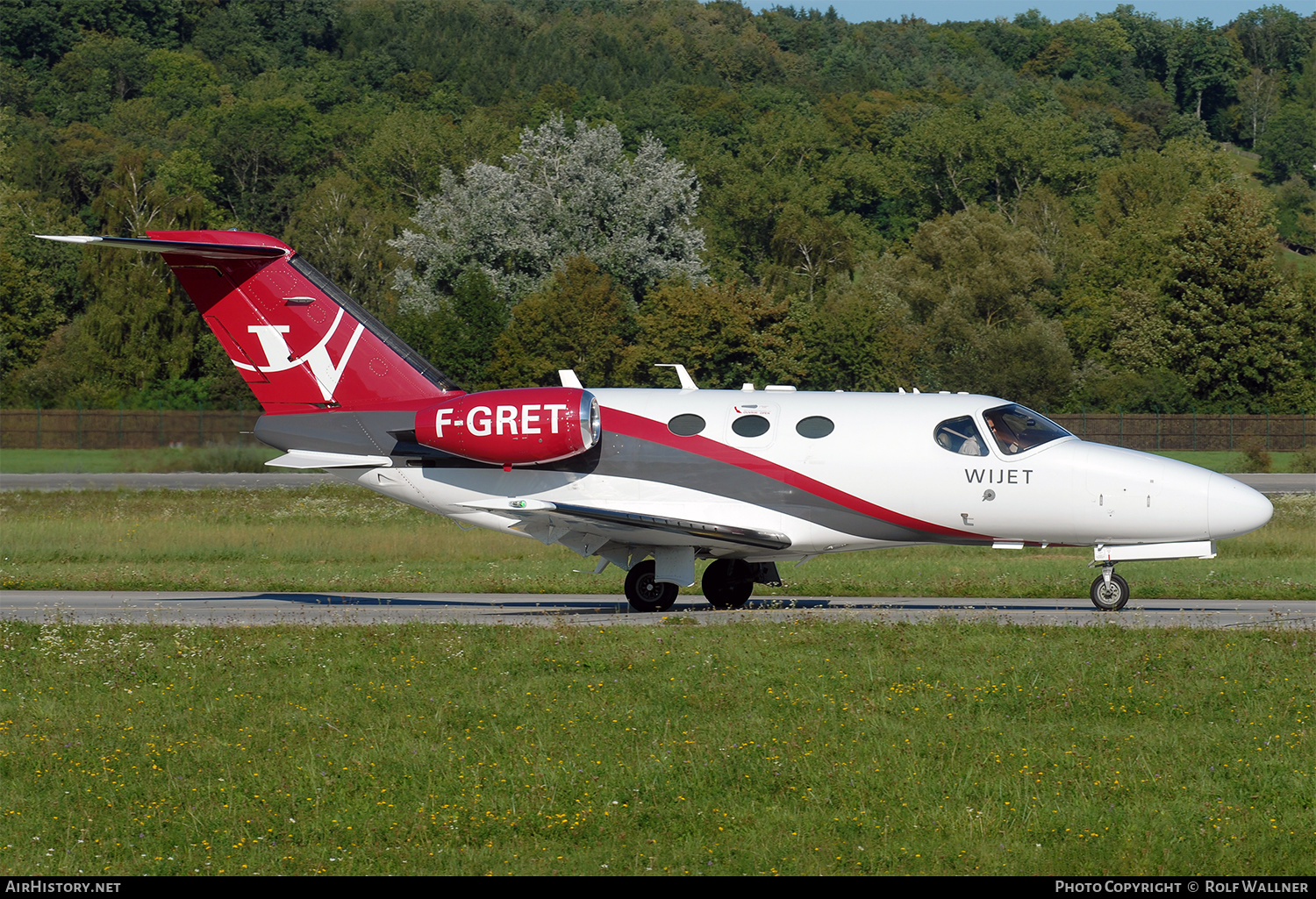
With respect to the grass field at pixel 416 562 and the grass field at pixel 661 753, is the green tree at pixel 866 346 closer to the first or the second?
the grass field at pixel 416 562

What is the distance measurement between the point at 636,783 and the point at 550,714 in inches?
90.2

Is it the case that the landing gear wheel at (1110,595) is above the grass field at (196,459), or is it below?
above

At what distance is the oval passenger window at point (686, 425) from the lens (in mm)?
21734

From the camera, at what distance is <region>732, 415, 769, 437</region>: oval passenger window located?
2162 centimetres

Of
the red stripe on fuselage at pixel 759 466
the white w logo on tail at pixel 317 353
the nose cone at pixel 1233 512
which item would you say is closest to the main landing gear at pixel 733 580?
the red stripe on fuselage at pixel 759 466

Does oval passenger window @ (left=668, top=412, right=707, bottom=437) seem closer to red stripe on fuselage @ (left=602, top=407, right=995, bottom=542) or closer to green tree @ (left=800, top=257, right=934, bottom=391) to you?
red stripe on fuselage @ (left=602, top=407, right=995, bottom=542)

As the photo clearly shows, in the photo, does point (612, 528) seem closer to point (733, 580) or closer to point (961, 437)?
point (733, 580)

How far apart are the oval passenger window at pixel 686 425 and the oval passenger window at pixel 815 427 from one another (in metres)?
1.40

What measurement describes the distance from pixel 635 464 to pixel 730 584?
2590 millimetres

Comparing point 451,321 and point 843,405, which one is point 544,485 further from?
point 451,321

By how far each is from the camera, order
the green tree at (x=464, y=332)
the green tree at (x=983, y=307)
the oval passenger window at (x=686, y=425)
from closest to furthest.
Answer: the oval passenger window at (x=686, y=425)
the green tree at (x=464, y=332)
the green tree at (x=983, y=307)

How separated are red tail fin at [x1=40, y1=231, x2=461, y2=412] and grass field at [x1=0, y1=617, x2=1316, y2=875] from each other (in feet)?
19.1

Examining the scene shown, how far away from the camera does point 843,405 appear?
21938 millimetres

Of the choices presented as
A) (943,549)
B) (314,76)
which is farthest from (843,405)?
(314,76)
